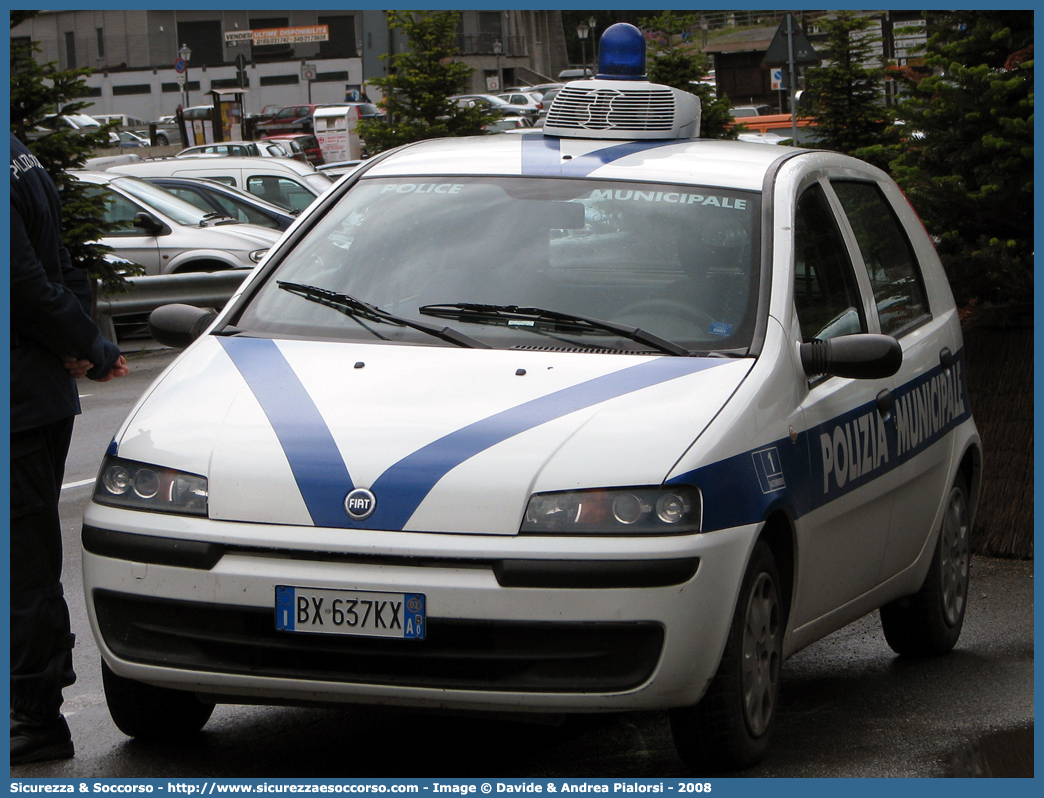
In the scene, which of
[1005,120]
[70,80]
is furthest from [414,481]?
[70,80]

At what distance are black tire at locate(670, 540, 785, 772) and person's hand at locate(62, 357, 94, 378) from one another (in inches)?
73.4

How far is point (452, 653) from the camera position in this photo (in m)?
3.61

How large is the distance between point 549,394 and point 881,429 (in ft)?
4.56

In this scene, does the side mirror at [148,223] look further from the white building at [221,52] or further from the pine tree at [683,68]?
the white building at [221,52]

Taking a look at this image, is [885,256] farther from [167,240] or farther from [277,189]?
[277,189]

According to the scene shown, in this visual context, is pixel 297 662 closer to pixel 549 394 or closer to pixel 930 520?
pixel 549 394

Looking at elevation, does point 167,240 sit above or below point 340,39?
below

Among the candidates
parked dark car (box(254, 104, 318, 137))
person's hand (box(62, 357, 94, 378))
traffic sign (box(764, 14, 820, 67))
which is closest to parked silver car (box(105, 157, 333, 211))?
traffic sign (box(764, 14, 820, 67))

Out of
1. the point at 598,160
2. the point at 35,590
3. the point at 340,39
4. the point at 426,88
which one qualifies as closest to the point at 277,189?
the point at 426,88

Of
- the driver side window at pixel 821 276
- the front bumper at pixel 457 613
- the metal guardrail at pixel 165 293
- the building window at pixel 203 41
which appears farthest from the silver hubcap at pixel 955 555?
the building window at pixel 203 41

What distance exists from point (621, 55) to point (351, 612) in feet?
11.0

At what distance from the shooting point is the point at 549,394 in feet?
12.9

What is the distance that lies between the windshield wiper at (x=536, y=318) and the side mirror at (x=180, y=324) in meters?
0.78

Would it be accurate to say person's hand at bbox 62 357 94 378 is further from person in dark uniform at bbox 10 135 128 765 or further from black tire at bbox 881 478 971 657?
black tire at bbox 881 478 971 657
